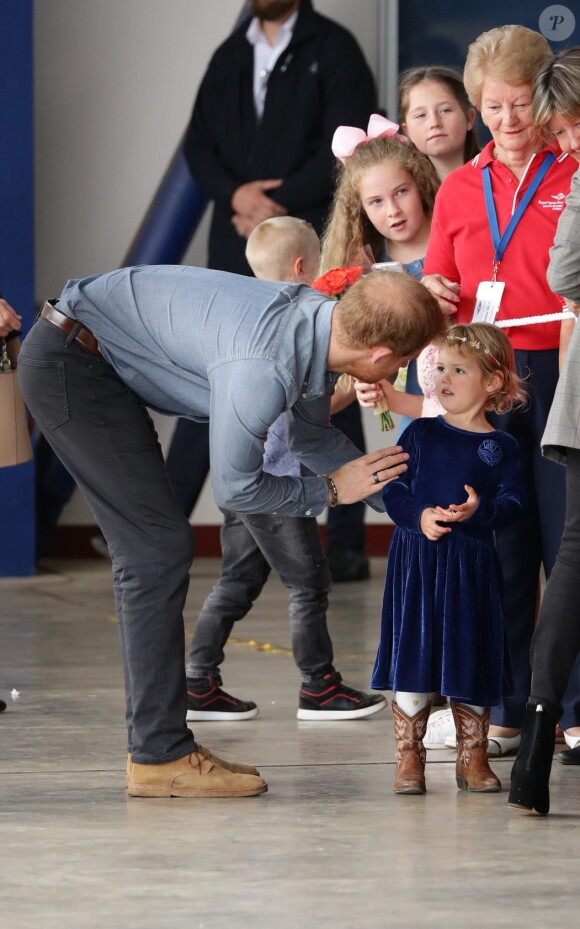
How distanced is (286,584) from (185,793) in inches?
36.0

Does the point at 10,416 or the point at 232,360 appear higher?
the point at 232,360

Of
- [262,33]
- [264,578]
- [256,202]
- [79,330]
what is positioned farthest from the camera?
[262,33]

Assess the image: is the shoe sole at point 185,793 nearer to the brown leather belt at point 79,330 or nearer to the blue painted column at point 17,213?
the brown leather belt at point 79,330

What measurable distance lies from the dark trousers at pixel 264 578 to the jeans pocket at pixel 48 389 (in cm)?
85

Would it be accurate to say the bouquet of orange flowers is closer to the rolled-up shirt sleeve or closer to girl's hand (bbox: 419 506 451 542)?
girl's hand (bbox: 419 506 451 542)

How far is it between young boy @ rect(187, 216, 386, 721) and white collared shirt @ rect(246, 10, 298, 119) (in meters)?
2.62

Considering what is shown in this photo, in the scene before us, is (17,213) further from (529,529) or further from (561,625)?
(561,625)

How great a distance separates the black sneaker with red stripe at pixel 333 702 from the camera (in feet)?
12.1

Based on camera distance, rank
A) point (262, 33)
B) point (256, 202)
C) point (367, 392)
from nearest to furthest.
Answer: point (367, 392), point (256, 202), point (262, 33)

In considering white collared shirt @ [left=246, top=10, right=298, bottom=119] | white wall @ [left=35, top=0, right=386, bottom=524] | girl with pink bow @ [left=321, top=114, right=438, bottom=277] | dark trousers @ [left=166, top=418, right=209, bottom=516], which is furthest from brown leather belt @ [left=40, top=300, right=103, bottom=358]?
white wall @ [left=35, top=0, right=386, bottom=524]

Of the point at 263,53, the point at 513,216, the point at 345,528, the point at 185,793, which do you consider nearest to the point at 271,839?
the point at 185,793

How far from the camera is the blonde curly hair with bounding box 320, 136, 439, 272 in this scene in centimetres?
355

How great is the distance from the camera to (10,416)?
3592 mm

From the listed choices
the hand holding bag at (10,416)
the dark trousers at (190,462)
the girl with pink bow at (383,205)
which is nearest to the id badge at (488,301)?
the girl with pink bow at (383,205)
